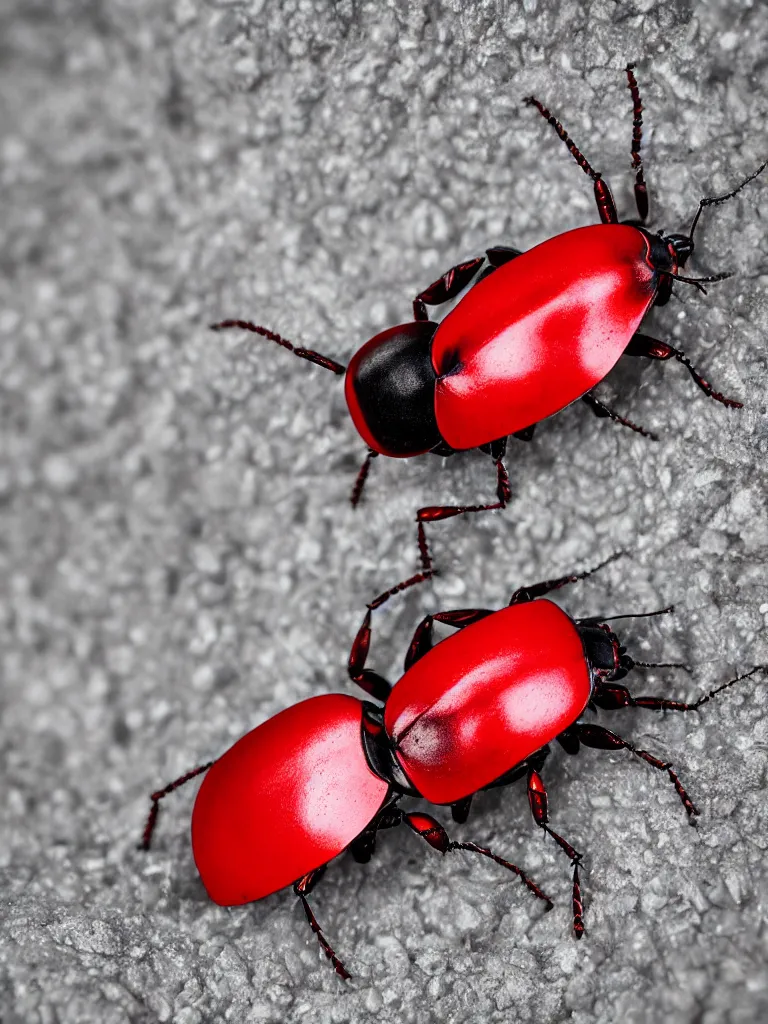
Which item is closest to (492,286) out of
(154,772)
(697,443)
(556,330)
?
(556,330)

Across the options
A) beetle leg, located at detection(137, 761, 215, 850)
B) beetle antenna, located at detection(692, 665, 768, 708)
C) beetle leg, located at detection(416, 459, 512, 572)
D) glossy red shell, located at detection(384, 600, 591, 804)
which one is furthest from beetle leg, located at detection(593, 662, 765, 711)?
beetle leg, located at detection(137, 761, 215, 850)

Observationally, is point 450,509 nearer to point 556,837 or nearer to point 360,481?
point 360,481

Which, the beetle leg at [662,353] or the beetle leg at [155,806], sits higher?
the beetle leg at [662,353]

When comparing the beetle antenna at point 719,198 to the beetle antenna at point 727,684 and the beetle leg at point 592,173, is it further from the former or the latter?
the beetle antenna at point 727,684

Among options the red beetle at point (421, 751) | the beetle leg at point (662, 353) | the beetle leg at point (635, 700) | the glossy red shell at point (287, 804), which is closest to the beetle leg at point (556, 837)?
the red beetle at point (421, 751)

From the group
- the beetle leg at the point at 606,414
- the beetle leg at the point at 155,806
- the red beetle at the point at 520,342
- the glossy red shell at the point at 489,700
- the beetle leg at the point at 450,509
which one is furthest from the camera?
Answer: the beetle leg at the point at 155,806
